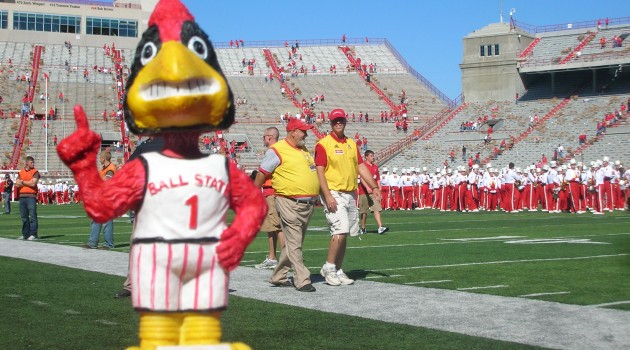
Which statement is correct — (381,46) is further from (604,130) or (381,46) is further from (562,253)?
(562,253)

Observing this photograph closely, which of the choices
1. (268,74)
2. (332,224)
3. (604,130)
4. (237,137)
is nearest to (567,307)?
(332,224)

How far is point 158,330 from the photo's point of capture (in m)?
4.39

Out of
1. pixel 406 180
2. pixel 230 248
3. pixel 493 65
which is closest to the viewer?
pixel 230 248

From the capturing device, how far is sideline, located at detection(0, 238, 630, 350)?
743 centimetres

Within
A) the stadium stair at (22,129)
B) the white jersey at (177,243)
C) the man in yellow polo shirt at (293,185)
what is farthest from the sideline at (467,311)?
the stadium stair at (22,129)

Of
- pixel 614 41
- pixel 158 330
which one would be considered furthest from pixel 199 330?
pixel 614 41

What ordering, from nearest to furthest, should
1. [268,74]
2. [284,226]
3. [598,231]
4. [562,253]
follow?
1. [284,226]
2. [562,253]
3. [598,231]
4. [268,74]

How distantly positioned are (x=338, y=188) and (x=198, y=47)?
6.35m

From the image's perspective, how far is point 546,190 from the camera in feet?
107

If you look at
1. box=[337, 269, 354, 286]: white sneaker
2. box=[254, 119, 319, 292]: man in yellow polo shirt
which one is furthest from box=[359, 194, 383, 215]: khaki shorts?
box=[254, 119, 319, 292]: man in yellow polo shirt

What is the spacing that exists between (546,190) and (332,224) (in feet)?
75.9

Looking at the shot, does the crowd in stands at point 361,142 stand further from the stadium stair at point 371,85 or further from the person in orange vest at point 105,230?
the person in orange vest at point 105,230

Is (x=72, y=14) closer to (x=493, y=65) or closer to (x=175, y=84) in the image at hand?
(x=493, y=65)

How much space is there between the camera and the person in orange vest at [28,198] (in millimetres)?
18422
